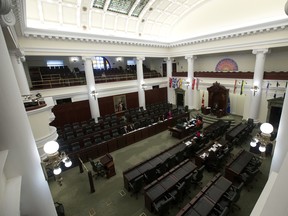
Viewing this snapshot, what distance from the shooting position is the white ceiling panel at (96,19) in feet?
38.6

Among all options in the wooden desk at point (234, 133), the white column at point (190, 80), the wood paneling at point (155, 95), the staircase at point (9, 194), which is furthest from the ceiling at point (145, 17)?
the staircase at point (9, 194)

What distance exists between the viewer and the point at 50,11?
399 inches

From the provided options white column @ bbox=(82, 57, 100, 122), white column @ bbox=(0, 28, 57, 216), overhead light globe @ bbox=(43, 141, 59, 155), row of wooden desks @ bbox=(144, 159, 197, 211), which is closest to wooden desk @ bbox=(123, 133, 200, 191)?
row of wooden desks @ bbox=(144, 159, 197, 211)

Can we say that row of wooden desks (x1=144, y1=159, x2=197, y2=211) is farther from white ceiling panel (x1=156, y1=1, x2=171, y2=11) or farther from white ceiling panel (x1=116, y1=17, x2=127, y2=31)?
white ceiling panel (x1=156, y1=1, x2=171, y2=11)

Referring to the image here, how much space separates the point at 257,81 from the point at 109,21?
45.2 feet

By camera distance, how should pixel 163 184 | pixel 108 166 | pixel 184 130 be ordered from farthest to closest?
1. pixel 184 130
2. pixel 108 166
3. pixel 163 184

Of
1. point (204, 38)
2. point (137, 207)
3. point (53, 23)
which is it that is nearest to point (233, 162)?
point (137, 207)

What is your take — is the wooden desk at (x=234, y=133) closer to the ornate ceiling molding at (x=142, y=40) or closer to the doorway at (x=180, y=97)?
the ornate ceiling molding at (x=142, y=40)

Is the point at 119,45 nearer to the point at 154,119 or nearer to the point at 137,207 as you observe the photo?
the point at 154,119

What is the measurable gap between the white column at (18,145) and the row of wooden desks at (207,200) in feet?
13.5

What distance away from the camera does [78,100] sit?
13.7 m

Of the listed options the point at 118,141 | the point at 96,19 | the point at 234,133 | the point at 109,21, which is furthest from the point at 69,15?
the point at 234,133

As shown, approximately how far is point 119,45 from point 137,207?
13293 millimetres

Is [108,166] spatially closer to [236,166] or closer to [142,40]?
[236,166]
